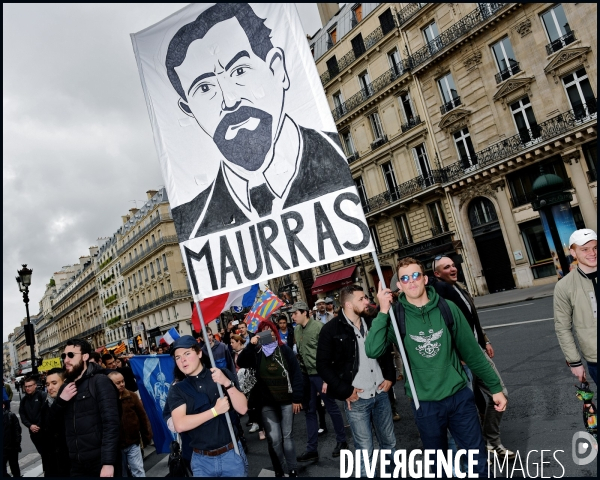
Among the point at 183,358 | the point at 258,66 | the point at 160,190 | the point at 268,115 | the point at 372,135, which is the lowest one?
the point at 183,358

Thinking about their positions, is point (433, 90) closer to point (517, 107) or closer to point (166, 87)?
point (517, 107)

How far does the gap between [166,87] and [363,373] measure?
132 inches

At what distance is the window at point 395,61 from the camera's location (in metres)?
27.6

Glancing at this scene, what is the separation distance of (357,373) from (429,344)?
3.46ft

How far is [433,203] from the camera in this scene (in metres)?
26.6

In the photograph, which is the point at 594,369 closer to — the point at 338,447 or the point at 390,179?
the point at 338,447

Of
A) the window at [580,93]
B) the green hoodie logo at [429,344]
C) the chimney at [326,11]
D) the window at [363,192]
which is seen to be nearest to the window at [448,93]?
the window at [580,93]

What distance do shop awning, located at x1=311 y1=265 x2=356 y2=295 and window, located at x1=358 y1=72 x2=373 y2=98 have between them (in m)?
12.1

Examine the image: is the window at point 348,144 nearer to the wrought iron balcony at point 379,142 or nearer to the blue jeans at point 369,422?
the wrought iron balcony at point 379,142

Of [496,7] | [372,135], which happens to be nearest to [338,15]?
[372,135]

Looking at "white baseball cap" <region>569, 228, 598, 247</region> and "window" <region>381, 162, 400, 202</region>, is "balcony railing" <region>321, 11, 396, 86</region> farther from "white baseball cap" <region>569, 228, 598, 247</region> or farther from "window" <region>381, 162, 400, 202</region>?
"white baseball cap" <region>569, 228, 598, 247</region>

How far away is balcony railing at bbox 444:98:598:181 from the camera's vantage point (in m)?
19.7

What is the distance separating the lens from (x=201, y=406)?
3363 millimetres

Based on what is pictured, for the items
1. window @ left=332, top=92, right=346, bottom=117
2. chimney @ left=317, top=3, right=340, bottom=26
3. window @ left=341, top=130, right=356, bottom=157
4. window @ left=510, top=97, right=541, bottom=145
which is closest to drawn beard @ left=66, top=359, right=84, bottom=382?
window @ left=510, top=97, right=541, bottom=145
